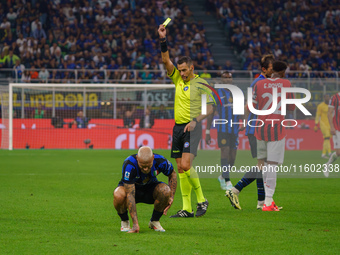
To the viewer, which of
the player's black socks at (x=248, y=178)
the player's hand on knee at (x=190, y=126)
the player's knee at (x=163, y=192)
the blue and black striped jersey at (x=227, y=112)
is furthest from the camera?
the blue and black striped jersey at (x=227, y=112)

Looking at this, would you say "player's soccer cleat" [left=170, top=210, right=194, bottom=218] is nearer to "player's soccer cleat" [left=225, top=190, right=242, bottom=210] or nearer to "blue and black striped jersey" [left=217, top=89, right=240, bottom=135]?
"player's soccer cleat" [left=225, top=190, right=242, bottom=210]

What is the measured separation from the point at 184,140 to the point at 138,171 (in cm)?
168

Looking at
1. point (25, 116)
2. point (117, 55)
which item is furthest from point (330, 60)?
point (25, 116)

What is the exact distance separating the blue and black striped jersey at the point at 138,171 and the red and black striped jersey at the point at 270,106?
2.35 m

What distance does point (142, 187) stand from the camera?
6941 millimetres

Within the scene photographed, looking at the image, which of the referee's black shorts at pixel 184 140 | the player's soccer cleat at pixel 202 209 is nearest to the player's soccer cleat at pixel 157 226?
the player's soccer cleat at pixel 202 209

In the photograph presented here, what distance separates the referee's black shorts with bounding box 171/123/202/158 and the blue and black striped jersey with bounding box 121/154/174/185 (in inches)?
51.0

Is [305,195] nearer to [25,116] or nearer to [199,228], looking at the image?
[199,228]

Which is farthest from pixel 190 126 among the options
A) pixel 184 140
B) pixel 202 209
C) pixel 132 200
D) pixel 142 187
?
pixel 132 200

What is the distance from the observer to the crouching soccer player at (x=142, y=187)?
6490 millimetres

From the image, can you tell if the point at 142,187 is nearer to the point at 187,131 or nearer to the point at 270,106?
the point at 187,131

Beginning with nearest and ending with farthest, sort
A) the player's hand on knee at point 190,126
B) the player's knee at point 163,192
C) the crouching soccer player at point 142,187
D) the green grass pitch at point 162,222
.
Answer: the green grass pitch at point 162,222
the crouching soccer player at point 142,187
the player's knee at point 163,192
the player's hand on knee at point 190,126

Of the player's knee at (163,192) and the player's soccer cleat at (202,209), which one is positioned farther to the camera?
the player's soccer cleat at (202,209)

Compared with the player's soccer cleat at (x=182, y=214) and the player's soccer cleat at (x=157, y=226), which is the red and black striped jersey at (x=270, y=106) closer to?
the player's soccer cleat at (x=182, y=214)
